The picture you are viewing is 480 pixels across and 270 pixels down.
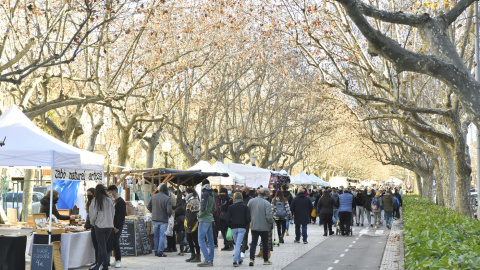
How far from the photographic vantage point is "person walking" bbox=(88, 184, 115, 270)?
39.4ft

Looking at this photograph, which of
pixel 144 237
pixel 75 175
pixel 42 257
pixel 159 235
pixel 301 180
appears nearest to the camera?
pixel 42 257

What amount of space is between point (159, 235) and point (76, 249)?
10.1 ft

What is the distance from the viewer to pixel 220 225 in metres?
17.7

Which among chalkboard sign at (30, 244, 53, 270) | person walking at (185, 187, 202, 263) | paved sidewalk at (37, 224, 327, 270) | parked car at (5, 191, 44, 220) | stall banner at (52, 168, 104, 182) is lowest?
paved sidewalk at (37, 224, 327, 270)

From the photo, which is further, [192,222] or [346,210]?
[346,210]

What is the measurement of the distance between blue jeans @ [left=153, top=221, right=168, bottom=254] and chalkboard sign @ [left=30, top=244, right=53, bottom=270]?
4336 millimetres

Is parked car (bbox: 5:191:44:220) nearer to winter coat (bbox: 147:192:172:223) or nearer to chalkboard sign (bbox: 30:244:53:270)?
winter coat (bbox: 147:192:172:223)

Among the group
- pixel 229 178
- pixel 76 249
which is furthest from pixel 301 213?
pixel 76 249

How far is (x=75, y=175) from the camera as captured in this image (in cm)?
1241

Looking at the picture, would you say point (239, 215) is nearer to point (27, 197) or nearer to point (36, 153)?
point (36, 153)

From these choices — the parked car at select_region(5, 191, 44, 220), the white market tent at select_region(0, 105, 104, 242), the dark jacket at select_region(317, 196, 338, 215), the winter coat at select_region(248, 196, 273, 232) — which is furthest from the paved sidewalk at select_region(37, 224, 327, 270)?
the parked car at select_region(5, 191, 44, 220)

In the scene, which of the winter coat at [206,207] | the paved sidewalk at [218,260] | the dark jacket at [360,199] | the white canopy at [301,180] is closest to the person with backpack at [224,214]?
the paved sidewalk at [218,260]

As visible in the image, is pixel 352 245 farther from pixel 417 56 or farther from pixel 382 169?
pixel 382 169

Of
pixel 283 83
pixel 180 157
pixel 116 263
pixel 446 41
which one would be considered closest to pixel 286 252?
pixel 116 263
